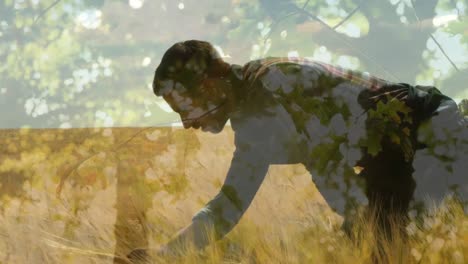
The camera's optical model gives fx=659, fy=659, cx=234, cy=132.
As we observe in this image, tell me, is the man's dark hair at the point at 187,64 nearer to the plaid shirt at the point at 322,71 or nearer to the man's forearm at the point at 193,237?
the plaid shirt at the point at 322,71

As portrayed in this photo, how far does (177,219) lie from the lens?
349cm

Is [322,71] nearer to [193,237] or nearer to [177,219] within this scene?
[193,237]

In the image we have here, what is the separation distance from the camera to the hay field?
2.54 m

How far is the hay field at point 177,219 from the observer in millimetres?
2545

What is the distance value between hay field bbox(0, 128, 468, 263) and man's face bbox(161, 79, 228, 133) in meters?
0.25

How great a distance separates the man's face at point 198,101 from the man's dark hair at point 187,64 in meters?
0.02

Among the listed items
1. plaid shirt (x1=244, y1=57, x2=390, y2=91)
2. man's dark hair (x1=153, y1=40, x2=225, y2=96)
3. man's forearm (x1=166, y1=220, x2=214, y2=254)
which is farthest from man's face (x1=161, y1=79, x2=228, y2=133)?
man's forearm (x1=166, y1=220, x2=214, y2=254)

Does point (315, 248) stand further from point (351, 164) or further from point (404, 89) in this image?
point (404, 89)

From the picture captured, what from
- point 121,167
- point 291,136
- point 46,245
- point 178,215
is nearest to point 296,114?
point 291,136

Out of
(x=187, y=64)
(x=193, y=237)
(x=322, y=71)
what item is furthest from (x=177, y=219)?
(x=322, y=71)

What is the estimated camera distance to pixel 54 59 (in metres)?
6.24

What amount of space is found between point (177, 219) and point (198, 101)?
926 mm

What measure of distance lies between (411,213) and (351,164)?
0.32 metres

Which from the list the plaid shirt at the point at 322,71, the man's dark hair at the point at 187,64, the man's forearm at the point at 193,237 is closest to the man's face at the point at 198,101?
the man's dark hair at the point at 187,64
